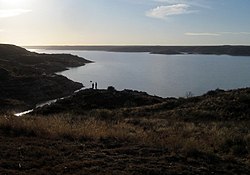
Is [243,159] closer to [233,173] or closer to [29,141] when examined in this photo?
[233,173]

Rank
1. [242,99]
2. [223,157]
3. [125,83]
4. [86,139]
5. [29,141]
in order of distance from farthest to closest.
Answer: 1. [125,83]
2. [242,99]
3. [86,139]
4. [29,141]
5. [223,157]

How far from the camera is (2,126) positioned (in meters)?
13.2

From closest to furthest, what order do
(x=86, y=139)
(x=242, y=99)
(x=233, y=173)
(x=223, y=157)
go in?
1. (x=233, y=173)
2. (x=223, y=157)
3. (x=86, y=139)
4. (x=242, y=99)

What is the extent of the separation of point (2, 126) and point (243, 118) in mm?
17627

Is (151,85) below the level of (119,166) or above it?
below

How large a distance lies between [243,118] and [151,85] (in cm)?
Result: 7305

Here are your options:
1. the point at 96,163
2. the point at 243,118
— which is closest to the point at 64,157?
the point at 96,163

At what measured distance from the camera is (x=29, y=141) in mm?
11344

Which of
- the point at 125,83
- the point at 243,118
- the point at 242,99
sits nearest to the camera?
the point at 243,118

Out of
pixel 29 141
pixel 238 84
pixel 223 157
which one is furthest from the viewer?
pixel 238 84

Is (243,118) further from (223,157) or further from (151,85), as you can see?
(151,85)

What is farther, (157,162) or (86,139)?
(86,139)

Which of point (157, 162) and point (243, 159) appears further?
point (243, 159)

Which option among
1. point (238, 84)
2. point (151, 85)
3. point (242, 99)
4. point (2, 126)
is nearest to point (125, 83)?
point (151, 85)
